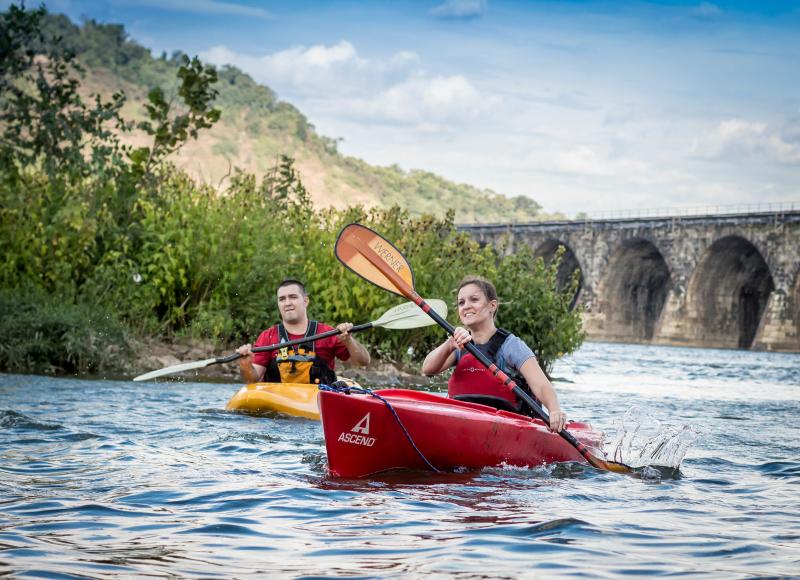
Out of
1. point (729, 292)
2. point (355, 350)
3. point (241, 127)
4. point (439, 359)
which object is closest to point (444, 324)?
point (439, 359)

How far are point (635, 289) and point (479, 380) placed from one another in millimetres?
51713

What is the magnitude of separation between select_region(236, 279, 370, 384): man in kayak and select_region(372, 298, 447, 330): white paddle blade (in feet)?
1.38

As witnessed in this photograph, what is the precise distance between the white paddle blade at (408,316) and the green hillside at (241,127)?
249 ft

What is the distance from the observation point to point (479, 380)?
6.16 meters

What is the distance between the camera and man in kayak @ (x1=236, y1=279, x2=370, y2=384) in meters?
7.65

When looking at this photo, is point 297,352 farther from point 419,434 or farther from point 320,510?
point 320,510

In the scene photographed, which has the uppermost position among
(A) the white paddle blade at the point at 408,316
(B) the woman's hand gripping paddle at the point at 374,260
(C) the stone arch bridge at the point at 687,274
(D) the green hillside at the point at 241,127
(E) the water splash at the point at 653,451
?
(D) the green hillside at the point at 241,127

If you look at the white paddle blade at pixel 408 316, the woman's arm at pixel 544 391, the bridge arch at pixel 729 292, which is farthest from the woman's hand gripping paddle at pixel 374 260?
the bridge arch at pixel 729 292

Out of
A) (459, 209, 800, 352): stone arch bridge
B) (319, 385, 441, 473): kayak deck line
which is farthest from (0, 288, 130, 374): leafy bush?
(459, 209, 800, 352): stone arch bridge

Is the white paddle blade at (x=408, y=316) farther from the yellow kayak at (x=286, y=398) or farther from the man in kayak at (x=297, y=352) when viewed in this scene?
the yellow kayak at (x=286, y=398)

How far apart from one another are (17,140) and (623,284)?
146 ft

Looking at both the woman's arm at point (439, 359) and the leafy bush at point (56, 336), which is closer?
the woman's arm at point (439, 359)

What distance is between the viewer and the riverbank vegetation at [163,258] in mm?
11992

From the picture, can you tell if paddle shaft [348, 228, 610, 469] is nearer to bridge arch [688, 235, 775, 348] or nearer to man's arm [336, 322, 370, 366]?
man's arm [336, 322, 370, 366]
